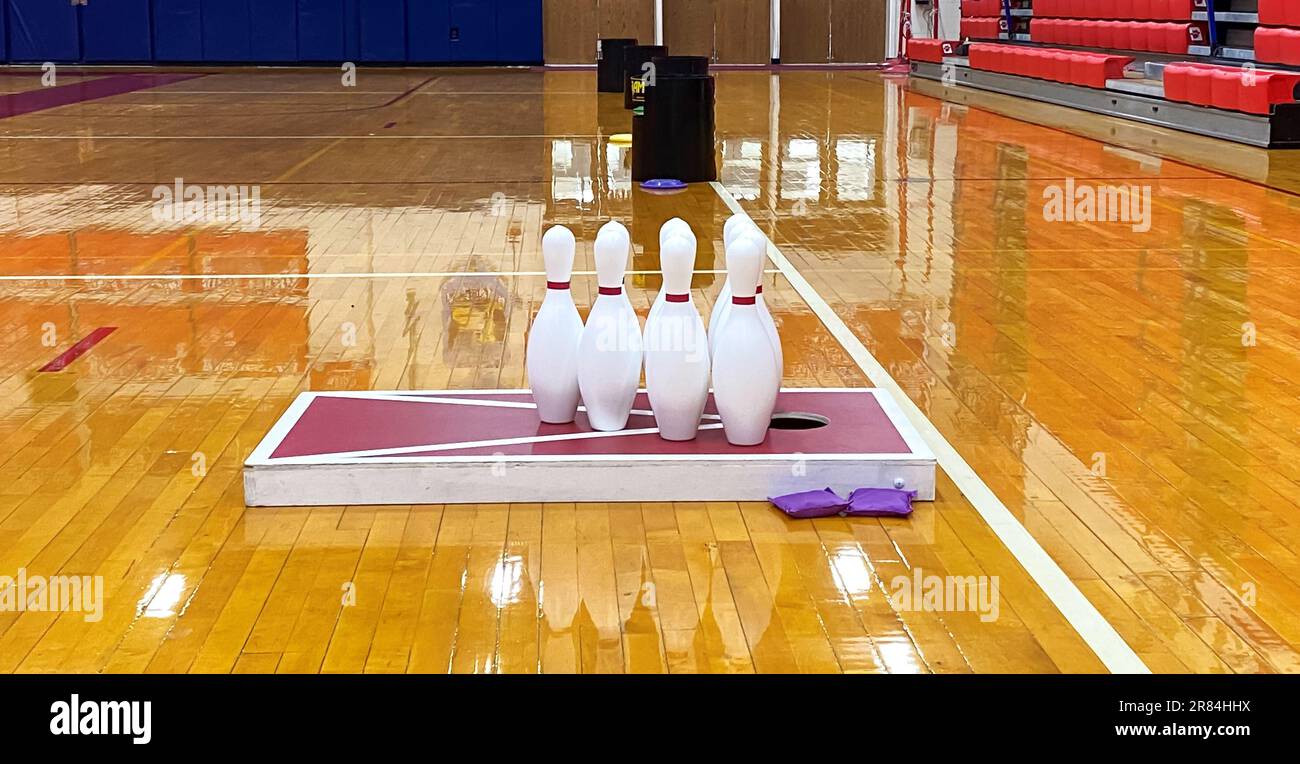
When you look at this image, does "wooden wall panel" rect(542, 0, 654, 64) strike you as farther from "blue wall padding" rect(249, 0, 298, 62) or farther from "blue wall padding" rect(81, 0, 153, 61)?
"blue wall padding" rect(81, 0, 153, 61)

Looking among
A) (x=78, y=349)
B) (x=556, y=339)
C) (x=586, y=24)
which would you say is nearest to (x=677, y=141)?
(x=78, y=349)

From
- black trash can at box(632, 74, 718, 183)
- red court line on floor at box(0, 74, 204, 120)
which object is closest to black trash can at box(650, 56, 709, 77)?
black trash can at box(632, 74, 718, 183)

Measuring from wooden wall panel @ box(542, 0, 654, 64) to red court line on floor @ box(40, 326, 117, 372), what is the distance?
21229 millimetres

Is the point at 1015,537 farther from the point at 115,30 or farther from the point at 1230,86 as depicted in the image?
the point at 115,30

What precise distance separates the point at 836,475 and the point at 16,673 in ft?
6.47

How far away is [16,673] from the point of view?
276 cm

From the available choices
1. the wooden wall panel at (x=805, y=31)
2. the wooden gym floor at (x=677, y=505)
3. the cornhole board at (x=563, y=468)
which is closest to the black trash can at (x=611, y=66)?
the wooden wall panel at (x=805, y=31)

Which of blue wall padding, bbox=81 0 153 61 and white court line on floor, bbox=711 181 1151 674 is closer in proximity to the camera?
white court line on floor, bbox=711 181 1151 674

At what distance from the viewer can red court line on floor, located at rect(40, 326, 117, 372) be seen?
519 cm

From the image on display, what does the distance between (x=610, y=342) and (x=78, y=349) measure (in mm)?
2529

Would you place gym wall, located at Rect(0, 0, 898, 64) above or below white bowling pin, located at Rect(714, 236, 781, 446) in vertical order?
above

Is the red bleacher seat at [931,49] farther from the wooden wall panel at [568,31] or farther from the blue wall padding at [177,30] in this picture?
the blue wall padding at [177,30]
